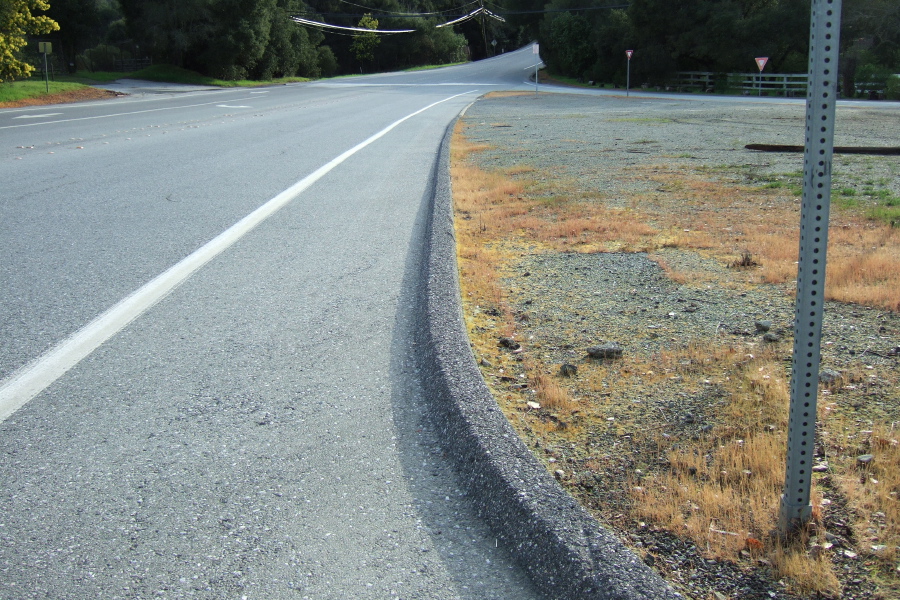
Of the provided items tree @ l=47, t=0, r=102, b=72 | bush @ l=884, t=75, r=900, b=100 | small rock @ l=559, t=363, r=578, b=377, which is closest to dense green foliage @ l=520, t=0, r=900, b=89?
bush @ l=884, t=75, r=900, b=100

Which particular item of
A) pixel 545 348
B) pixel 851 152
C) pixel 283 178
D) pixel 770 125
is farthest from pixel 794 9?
pixel 545 348

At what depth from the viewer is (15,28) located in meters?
30.6

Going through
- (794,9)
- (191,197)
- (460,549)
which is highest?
(794,9)

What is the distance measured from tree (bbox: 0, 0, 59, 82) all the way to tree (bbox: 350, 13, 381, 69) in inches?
2286

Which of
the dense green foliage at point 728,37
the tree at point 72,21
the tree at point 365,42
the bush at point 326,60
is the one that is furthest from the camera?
the tree at point 365,42

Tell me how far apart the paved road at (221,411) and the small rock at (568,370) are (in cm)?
73

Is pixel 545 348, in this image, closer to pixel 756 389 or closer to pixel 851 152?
pixel 756 389

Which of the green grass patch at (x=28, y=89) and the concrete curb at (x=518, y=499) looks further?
the green grass patch at (x=28, y=89)

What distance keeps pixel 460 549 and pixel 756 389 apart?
178cm

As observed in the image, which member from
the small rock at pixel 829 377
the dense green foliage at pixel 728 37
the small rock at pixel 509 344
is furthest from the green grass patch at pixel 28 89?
the dense green foliage at pixel 728 37

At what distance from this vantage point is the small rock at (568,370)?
3887 mm

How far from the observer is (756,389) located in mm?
3631

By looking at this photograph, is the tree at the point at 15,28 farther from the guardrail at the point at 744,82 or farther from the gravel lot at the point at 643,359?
the guardrail at the point at 744,82

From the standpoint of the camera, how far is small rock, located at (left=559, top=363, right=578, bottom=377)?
12.8 feet
